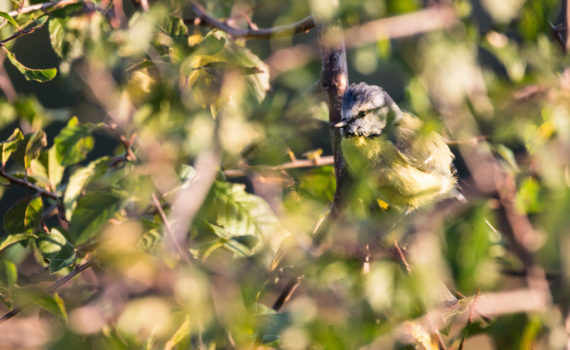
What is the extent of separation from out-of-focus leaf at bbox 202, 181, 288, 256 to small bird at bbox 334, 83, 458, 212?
2.88 ft

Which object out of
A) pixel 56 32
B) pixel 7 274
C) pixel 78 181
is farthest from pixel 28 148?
pixel 7 274

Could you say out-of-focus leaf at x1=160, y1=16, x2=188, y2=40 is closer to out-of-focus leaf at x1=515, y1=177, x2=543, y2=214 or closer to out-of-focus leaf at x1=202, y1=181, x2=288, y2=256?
out-of-focus leaf at x1=202, y1=181, x2=288, y2=256

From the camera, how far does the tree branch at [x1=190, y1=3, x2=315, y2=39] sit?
5.06ft

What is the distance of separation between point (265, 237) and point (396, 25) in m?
0.82

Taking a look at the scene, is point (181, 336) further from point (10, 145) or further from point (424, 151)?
point (424, 151)

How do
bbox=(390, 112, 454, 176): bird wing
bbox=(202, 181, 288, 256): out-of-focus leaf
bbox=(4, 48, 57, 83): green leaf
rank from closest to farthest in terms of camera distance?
bbox=(4, 48, 57, 83): green leaf, bbox=(202, 181, 288, 256): out-of-focus leaf, bbox=(390, 112, 454, 176): bird wing

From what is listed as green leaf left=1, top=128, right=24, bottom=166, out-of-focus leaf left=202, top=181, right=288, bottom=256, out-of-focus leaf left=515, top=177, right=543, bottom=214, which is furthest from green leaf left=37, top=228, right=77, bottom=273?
out-of-focus leaf left=515, top=177, right=543, bottom=214

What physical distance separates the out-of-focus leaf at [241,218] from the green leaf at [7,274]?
1.60ft

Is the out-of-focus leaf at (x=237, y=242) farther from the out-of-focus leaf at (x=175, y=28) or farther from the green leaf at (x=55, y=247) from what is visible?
the out-of-focus leaf at (x=175, y=28)

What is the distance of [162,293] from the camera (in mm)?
1046

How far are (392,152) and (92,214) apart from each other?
4.95ft

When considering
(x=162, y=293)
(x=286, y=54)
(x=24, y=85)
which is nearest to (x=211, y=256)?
(x=162, y=293)

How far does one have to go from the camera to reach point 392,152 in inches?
98.7

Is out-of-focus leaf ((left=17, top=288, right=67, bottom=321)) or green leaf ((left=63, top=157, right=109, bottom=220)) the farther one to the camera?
green leaf ((left=63, top=157, right=109, bottom=220))
